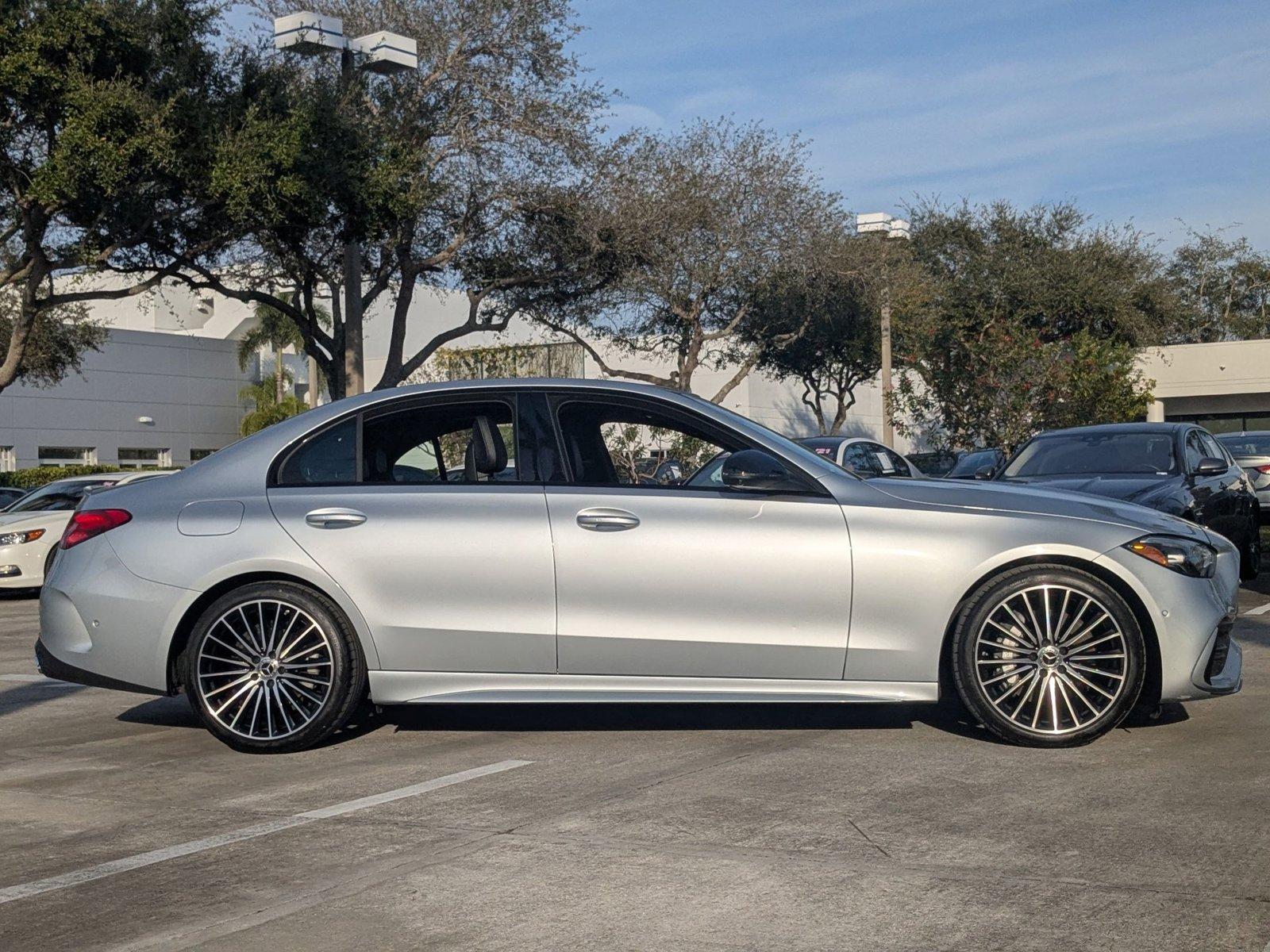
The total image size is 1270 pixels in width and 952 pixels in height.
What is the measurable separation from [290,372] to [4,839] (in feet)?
189

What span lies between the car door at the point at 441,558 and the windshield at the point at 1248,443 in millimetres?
17039

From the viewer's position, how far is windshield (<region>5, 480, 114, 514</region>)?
17.4 m

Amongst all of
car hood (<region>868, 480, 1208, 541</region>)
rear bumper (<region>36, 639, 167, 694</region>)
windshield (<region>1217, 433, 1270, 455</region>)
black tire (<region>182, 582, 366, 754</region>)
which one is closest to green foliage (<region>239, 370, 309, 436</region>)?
windshield (<region>1217, 433, 1270, 455</region>)

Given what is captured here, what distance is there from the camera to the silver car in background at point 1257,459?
1950cm

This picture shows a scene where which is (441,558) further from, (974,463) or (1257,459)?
(1257,459)

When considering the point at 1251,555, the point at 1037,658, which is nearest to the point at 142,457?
the point at 1251,555

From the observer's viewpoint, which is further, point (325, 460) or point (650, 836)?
point (325, 460)

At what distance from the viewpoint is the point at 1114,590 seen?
20.5ft

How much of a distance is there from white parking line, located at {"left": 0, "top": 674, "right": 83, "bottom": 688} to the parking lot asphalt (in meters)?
1.83

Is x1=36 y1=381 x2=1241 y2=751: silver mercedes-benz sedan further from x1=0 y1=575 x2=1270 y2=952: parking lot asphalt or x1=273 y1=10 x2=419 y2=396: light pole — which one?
x1=273 y1=10 x2=419 y2=396: light pole

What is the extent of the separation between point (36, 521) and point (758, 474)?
1253 centimetres

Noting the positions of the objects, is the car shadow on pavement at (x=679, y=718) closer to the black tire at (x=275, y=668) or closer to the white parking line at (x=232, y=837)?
the black tire at (x=275, y=668)

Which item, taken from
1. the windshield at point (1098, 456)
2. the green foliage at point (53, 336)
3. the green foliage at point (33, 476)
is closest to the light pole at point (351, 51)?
the windshield at point (1098, 456)

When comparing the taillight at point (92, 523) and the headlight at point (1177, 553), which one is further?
the taillight at point (92, 523)
